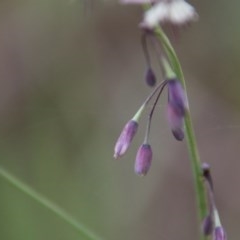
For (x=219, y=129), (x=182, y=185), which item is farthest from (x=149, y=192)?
(x=219, y=129)

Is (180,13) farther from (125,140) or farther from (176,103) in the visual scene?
(125,140)

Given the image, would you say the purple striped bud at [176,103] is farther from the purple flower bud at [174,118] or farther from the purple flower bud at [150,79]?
the purple flower bud at [150,79]

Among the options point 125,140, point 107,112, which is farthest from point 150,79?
point 107,112

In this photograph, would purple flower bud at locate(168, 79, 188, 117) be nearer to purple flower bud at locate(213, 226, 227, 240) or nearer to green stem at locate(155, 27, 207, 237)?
green stem at locate(155, 27, 207, 237)

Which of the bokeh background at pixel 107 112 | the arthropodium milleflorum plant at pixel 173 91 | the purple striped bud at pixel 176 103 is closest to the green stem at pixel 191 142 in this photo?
the arthropodium milleflorum plant at pixel 173 91

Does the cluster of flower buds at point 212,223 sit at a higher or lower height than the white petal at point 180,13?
lower

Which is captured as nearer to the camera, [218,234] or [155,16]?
[155,16]
